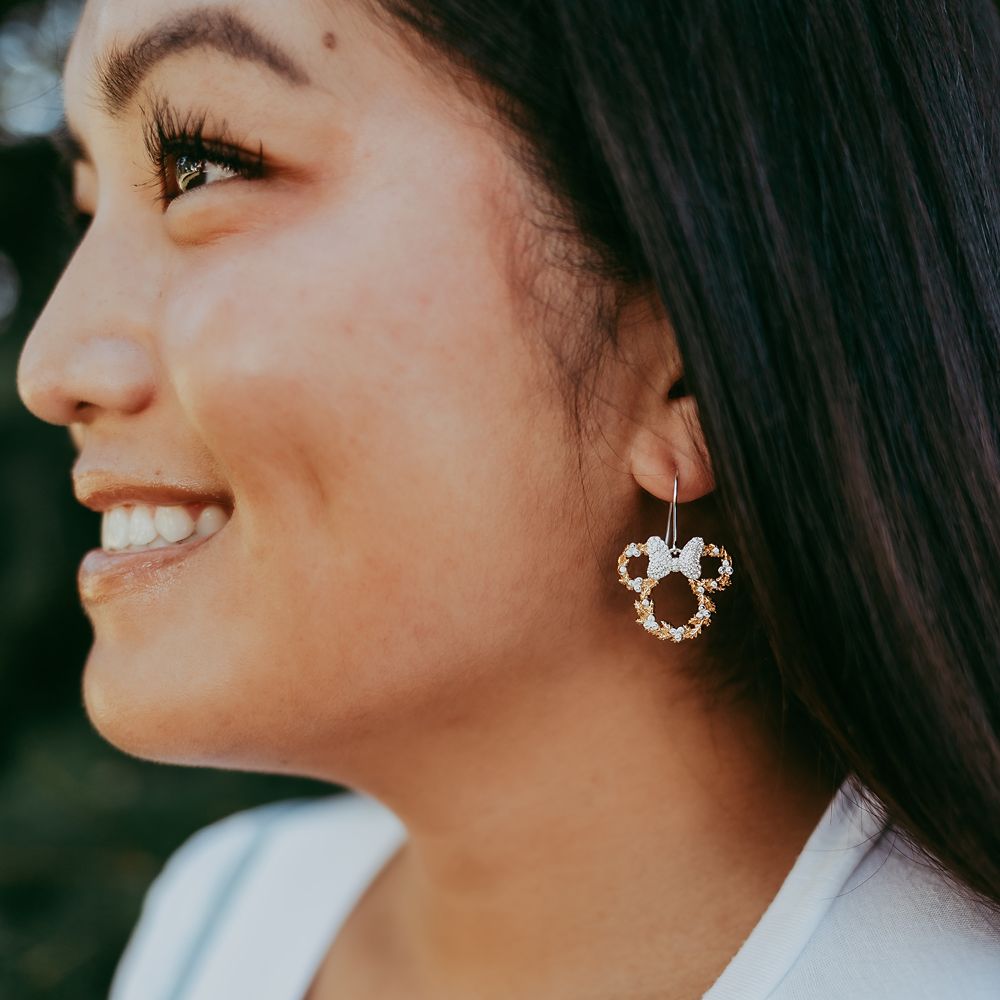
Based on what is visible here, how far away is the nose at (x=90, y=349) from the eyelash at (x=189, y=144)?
147 mm

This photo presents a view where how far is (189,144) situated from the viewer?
123 cm

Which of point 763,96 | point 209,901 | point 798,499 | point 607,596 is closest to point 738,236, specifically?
point 763,96

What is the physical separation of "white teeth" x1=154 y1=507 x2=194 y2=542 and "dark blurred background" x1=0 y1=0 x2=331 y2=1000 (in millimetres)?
1333

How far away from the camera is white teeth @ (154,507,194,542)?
1.32 m

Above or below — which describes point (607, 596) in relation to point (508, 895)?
above

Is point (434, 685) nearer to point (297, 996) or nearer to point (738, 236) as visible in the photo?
point (738, 236)

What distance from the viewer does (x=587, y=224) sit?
119 cm

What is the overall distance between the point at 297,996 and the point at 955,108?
5.24 ft

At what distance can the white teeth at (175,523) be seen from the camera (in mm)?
1317

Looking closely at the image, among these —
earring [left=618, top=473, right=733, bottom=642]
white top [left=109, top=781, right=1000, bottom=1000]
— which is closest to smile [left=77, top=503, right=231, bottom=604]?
earring [left=618, top=473, right=733, bottom=642]

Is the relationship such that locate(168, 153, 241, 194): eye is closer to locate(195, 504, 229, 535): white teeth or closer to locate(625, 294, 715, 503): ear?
locate(195, 504, 229, 535): white teeth

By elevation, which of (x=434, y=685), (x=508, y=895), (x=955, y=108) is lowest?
(x=508, y=895)

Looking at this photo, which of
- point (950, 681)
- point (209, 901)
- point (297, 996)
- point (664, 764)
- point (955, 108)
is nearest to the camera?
point (950, 681)

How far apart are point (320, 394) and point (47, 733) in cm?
183
